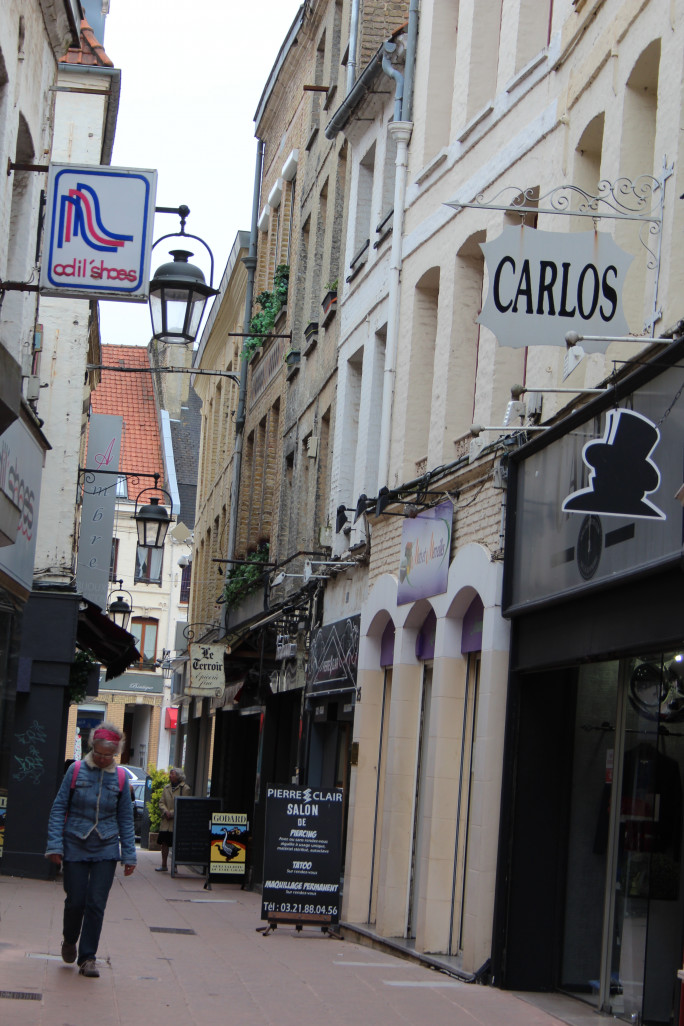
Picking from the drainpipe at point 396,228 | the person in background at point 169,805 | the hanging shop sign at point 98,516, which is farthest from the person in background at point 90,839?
the hanging shop sign at point 98,516

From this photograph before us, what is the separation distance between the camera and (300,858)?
1438cm

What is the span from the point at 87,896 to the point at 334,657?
29.5 ft

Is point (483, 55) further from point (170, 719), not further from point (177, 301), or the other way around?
point (170, 719)

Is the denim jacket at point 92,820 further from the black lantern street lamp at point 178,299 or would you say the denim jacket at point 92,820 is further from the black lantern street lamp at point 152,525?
the black lantern street lamp at point 152,525

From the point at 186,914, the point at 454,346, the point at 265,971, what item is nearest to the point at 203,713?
the point at 186,914

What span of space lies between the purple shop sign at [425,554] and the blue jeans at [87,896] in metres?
5.05

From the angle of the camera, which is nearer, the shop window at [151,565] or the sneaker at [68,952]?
the sneaker at [68,952]

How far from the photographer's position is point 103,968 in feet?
34.6

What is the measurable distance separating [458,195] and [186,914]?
812cm

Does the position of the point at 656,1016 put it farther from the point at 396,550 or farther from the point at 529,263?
the point at 396,550

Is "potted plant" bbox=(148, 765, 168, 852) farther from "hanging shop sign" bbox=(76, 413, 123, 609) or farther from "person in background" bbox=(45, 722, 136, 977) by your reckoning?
"person in background" bbox=(45, 722, 136, 977)

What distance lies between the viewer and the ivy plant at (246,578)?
2662 cm

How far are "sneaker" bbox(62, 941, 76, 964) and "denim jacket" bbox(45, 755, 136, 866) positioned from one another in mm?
612

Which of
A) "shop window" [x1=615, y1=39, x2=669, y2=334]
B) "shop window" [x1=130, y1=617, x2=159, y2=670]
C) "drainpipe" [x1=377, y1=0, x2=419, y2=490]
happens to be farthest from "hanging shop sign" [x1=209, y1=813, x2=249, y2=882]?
"shop window" [x1=130, y1=617, x2=159, y2=670]
